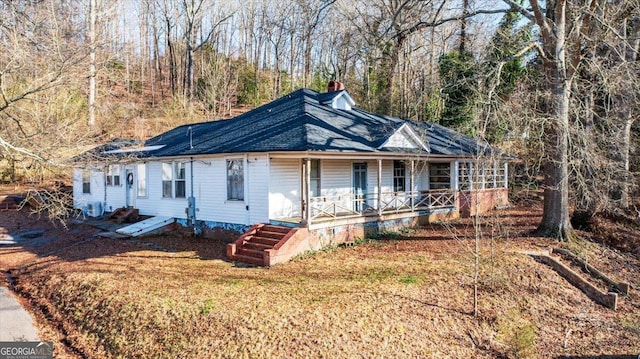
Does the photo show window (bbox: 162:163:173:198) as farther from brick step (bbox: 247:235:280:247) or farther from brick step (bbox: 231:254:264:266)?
brick step (bbox: 231:254:264:266)

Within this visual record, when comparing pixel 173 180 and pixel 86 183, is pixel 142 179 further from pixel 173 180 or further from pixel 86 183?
pixel 86 183

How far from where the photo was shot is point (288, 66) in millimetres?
47906

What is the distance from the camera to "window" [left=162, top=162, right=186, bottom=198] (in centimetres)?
1716

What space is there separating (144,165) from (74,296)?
9723 mm

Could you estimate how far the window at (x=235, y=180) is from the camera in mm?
14875

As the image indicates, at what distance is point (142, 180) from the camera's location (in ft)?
63.0

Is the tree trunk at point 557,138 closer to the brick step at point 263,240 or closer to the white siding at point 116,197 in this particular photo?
the brick step at point 263,240

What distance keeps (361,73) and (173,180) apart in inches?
1109

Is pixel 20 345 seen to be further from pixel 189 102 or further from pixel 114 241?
pixel 189 102

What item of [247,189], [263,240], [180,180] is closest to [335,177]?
[247,189]

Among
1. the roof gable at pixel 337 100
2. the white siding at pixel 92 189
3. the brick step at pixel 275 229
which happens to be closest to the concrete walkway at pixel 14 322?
the brick step at pixel 275 229

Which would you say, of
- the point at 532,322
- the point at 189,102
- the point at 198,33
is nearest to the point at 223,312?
the point at 532,322

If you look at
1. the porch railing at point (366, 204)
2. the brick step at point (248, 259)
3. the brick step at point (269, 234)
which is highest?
the porch railing at point (366, 204)

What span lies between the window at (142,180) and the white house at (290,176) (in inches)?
1.7
